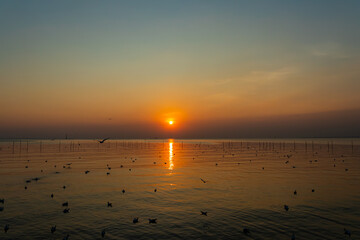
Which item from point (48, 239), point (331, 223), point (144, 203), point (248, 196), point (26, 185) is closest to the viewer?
point (48, 239)

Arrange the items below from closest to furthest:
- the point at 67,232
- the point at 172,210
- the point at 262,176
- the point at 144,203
A: the point at 67,232 → the point at 172,210 → the point at 144,203 → the point at 262,176

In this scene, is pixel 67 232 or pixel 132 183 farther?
pixel 132 183

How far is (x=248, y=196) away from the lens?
89.5 ft

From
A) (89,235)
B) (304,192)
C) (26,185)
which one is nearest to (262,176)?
(304,192)

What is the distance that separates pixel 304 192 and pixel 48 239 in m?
25.0

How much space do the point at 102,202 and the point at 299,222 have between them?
56.5 ft

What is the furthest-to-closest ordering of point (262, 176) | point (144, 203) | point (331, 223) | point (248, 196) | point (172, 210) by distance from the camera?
point (262, 176), point (248, 196), point (144, 203), point (172, 210), point (331, 223)

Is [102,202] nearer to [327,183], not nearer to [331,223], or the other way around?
[331,223]

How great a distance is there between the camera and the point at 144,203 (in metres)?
25.0

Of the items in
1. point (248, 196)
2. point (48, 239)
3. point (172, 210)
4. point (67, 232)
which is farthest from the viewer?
point (248, 196)

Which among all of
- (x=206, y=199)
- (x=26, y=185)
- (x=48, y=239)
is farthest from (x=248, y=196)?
(x=26, y=185)

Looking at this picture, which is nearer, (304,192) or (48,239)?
(48,239)

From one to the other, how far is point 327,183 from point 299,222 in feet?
59.2

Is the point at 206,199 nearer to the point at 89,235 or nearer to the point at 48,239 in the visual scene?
the point at 89,235
